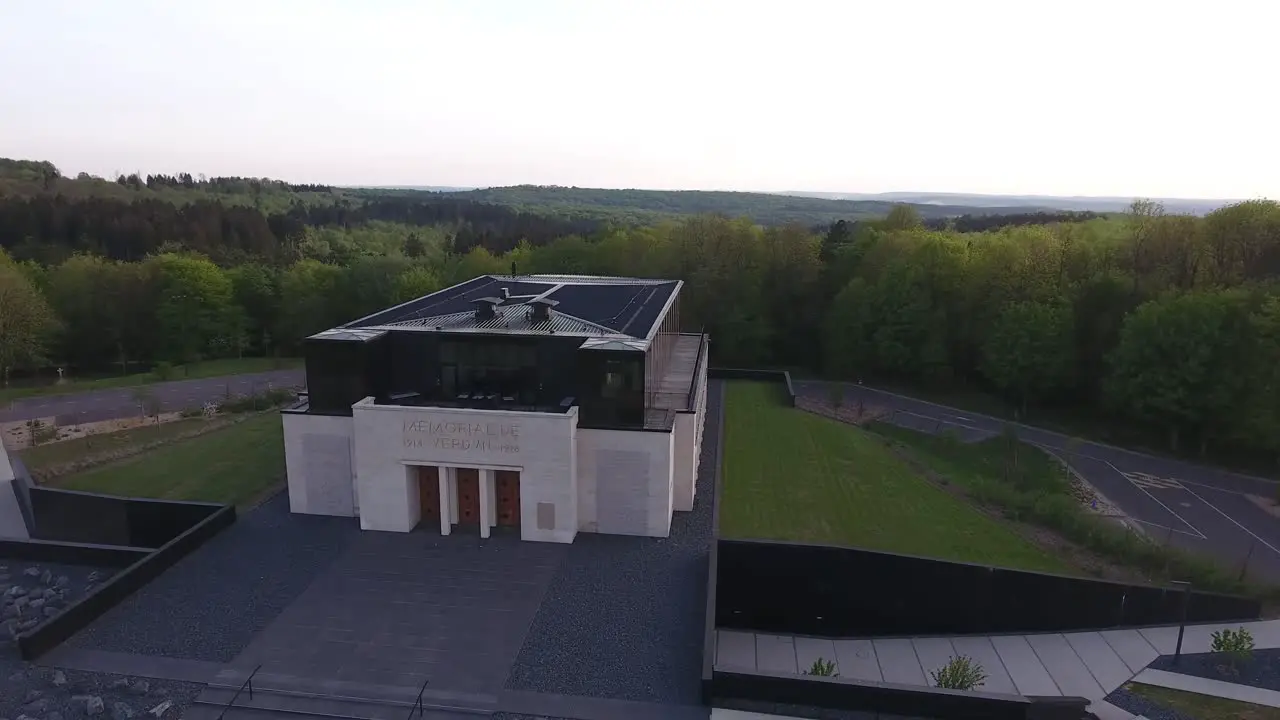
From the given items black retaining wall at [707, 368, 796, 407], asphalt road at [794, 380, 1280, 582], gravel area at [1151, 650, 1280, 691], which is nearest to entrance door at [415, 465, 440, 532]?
gravel area at [1151, 650, 1280, 691]

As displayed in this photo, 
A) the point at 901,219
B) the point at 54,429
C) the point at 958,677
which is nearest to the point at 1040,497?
the point at 958,677

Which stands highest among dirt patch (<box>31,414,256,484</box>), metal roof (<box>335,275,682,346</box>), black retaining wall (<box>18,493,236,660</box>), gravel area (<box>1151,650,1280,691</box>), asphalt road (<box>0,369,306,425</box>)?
metal roof (<box>335,275,682,346</box>)

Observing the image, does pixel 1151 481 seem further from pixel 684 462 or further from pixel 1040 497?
pixel 684 462

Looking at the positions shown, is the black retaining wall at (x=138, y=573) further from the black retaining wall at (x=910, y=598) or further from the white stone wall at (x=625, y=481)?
the black retaining wall at (x=910, y=598)

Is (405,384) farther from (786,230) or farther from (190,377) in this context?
(786,230)

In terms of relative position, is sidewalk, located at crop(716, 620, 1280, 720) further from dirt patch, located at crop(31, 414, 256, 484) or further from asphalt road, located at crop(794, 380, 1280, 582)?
dirt patch, located at crop(31, 414, 256, 484)
